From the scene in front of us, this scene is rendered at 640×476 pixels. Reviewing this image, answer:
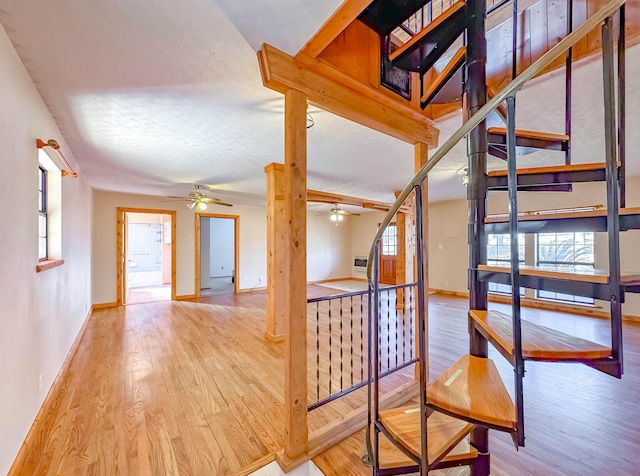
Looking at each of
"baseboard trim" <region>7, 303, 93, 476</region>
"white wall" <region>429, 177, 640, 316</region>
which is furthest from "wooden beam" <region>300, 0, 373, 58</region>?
"white wall" <region>429, 177, 640, 316</region>

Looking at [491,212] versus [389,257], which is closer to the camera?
[491,212]

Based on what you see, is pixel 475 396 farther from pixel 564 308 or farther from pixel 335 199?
pixel 564 308

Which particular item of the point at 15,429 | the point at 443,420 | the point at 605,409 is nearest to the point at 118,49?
the point at 15,429

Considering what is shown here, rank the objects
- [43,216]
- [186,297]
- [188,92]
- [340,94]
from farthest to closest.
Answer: [186,297] → [43,216] → [188,92] → [340,94]

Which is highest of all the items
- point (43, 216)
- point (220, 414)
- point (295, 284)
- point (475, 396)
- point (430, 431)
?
point (43, 216)

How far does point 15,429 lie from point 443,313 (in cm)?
537

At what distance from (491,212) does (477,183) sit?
17.6 feet

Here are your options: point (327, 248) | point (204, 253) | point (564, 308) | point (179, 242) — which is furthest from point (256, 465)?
point (327, 248)

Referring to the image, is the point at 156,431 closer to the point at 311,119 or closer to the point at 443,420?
the point at 443,420

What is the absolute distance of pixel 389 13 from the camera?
1.88 m

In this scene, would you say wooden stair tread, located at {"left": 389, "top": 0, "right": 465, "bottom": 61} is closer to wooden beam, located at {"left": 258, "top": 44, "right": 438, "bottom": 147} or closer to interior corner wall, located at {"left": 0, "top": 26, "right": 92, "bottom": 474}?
wooden beam, located at {"left": 258, "top": 44, "right": 438, "bottom": 147}

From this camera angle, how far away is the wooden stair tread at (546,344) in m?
0.87

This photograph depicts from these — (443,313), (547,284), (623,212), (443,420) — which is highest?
(623,212)

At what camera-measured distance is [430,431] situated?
1.33 m
